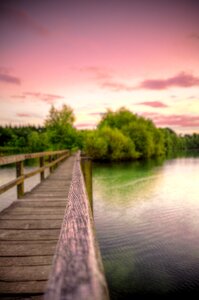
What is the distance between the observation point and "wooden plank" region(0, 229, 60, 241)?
3111 millimetres

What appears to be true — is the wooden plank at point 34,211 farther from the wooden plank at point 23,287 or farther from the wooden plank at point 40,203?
the wooden plank at point 23,287

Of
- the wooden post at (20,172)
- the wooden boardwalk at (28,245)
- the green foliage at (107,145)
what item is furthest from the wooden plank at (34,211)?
the green foliage at (107,145)

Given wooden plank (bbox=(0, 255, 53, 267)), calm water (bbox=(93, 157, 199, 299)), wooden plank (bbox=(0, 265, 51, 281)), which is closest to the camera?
wooden plank (bbox=(0, 265, 51, 281))

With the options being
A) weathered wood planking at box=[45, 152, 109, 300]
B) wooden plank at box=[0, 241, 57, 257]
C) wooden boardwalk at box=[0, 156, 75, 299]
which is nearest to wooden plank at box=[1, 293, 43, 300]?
wooden boardwalk at box=[0, 156, 75, 299]

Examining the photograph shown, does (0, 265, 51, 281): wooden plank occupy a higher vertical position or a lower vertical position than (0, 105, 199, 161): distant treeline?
lower

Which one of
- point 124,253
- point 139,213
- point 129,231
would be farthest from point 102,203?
point 124,253

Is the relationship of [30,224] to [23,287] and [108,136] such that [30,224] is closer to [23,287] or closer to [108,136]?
[23,287]

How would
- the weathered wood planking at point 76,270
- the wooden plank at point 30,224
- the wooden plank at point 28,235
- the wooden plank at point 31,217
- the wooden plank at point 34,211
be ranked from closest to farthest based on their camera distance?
the weathered wood planking at point 76,270, the wooden plank at point 28,235, the wooden plank at point 30,224, the wooden plank at point 31,217, the wooden plank at point 34,211

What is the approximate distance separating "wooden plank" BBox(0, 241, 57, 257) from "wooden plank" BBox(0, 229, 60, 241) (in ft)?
0.39

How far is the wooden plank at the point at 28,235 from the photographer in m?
3.11

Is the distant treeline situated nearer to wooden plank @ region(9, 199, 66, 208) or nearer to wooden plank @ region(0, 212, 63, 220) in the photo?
wooden plank @ region(9, 199, 66, 208)

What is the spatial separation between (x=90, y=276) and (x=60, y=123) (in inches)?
1459

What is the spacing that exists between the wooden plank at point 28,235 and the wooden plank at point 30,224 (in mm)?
123

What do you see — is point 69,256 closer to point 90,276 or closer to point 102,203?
point 90,276
